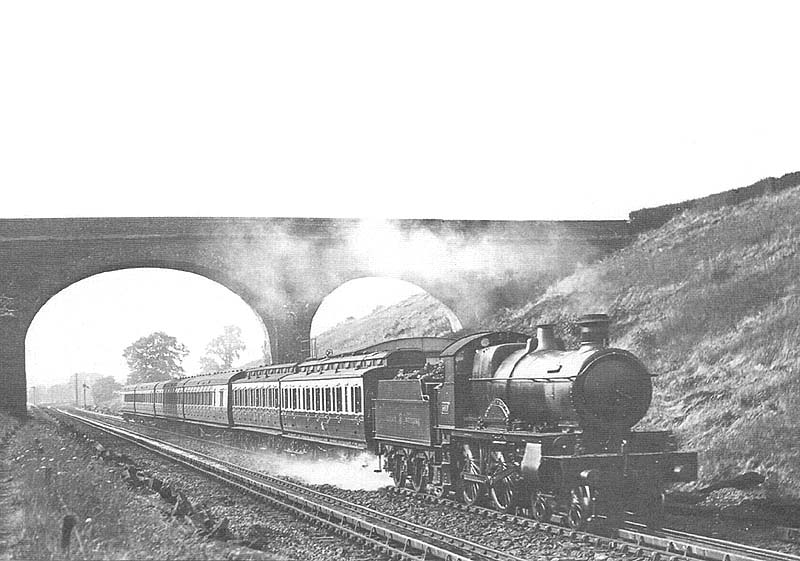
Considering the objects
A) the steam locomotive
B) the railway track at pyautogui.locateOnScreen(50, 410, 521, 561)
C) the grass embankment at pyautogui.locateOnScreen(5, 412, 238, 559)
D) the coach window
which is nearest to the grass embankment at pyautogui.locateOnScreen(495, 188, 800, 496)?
the steam locomotive

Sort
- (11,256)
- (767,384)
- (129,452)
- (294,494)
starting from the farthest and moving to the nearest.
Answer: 1. (11,256)
2. (129,452)
3. (767,384)
4. (294,494)

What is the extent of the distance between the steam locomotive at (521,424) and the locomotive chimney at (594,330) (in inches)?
0.6

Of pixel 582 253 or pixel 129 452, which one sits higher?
pixel 582 253

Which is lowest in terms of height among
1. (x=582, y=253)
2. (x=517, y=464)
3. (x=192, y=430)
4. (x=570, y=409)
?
(x=192, y=430)

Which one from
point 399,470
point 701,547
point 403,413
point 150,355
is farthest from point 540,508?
point 150,355

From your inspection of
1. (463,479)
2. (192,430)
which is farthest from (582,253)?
(463,479)

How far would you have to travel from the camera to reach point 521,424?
43.6 ft

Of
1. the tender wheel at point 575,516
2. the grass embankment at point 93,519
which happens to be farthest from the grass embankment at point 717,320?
the grass embankment at point 93,519

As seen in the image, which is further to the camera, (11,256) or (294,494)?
(11,256)

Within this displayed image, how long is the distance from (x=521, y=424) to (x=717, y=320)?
11.6 metres

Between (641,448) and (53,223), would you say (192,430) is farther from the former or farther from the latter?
(641,448)

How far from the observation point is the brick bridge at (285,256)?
109ft

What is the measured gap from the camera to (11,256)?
108 ft

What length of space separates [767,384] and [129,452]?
19474mm
